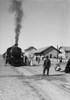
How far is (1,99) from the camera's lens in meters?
6.49

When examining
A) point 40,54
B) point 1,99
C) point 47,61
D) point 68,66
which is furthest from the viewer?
point 40,54

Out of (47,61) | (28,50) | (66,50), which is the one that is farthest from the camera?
(28,50)

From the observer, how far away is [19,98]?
21.9 feet

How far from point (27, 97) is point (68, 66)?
32.4 feet

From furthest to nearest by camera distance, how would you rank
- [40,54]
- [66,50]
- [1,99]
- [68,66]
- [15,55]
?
[66,50] → [40,54] → [15,55] → [68,66] → [1,99]

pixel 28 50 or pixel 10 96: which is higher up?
pixel 28 50

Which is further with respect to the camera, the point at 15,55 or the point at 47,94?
the point at 15,55

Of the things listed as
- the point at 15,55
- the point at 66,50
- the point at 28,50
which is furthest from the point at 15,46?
the point at 28,50

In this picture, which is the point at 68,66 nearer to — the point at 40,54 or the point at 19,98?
the point at 19,98

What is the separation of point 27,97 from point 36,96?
1.38 feet

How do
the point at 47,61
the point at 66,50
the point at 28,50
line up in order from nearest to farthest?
the point at 47,61 < the point at 66,50 < the point at 28,50

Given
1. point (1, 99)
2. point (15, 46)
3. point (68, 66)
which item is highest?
point (15, 46)

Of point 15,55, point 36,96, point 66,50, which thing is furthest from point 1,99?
point 66,50

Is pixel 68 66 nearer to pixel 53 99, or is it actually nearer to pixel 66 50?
pixel 53 99
